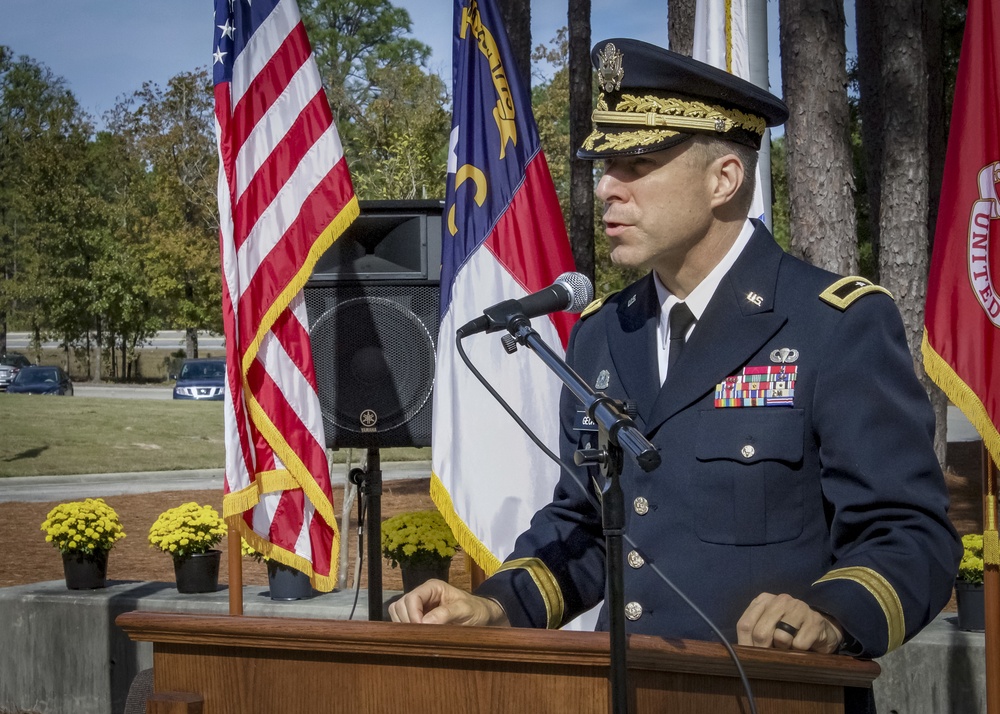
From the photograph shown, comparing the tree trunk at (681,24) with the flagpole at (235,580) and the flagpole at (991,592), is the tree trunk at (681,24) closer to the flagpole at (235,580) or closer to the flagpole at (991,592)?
the flagpole at (991,592)

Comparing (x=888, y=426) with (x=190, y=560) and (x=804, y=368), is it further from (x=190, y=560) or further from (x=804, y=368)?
(x=190, y=560)

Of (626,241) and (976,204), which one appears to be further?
(976,204)

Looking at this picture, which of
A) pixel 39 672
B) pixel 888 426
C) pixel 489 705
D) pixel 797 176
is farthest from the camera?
pixel 797 176

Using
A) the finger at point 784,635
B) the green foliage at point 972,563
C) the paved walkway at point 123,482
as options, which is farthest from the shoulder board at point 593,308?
the paved walkway at point 123,482

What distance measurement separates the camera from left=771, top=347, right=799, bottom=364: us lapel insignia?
93.4 inches

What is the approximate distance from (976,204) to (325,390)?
9.20 feet

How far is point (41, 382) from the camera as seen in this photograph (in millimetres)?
33156

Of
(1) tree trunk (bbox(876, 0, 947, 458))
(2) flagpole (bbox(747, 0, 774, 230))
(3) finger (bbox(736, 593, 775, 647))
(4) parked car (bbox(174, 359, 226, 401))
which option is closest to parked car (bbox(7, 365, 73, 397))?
(4) parked car (bbox(174, 359, 226, 401))

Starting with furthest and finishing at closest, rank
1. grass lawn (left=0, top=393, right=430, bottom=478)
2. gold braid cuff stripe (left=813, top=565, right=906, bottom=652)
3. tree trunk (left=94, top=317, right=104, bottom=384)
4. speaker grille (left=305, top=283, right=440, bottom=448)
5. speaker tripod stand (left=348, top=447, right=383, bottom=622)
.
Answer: tree trunk (left=94, top=317, right=104, bottom=384), grass lawn (left=0, top=393, right=430, bottom=478), speaker grille (left=305, top=283, right=440, bottom=448), speaker tripod stand (left=348, top=447, right=383, bottom=622), gold braid cuff stripe (left=813, top=565, right=906, bottom=652)

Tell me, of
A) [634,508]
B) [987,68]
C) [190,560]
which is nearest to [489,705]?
[634,508]

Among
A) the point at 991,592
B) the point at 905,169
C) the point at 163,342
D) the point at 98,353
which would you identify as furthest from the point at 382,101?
the point at 163,342

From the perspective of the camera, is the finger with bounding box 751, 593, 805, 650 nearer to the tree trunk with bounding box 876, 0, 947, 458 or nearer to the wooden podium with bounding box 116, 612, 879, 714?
the wooden podium with bounding box 116, 612, 879, 714

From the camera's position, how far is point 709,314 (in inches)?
98.0

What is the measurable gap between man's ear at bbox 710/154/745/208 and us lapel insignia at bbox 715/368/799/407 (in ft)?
1.20
